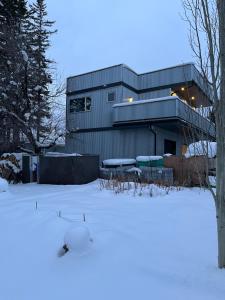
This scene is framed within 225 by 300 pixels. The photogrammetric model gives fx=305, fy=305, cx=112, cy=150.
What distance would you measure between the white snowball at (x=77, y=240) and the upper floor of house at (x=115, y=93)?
13752mm

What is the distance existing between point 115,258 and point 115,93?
1674cm

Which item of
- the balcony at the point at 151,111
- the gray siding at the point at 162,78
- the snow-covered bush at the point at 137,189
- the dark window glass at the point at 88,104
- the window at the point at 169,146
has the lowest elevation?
the snow-covered bush at the point at 137,189

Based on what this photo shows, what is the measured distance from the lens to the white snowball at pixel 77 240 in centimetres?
389

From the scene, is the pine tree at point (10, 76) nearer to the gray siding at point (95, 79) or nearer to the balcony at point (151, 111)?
the gray siding at point (95, 79)

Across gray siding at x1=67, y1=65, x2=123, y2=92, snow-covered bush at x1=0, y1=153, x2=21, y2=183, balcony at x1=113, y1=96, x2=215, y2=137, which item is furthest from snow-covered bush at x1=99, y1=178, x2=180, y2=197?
gray siding at x1=67, y1=65, x2=123, y2=92

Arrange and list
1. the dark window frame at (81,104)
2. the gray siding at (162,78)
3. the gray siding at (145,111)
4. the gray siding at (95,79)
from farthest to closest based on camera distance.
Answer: the dark window frame at (81,104)
the gray siding at (95,79)
the gray siding at (162,78)
the gray siding at (145,111)

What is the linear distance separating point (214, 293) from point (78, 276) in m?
1.46

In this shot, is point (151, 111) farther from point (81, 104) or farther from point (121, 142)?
point (81, 104)

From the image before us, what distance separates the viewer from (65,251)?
13.1 feet

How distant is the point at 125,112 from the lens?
18219 millimetres

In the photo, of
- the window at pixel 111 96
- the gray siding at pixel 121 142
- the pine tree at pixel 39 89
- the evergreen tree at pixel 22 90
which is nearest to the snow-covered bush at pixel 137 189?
the evergreen tree at pixel 22 90

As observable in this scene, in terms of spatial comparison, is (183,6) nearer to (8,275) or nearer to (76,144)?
(8,275)

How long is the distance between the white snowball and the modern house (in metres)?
13.0

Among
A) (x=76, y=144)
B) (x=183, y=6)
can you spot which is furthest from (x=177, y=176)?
(x=76, y=144)
